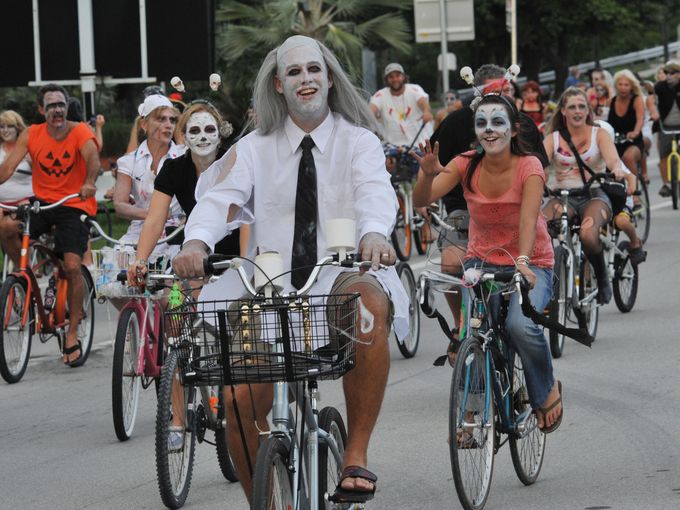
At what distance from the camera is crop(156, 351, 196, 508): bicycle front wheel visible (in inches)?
Answer: 274

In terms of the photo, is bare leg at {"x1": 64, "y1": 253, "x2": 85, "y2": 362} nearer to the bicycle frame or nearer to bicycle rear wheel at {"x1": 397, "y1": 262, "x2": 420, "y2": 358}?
bicycle rear wheel at {"x1": 397, "y1": 262, "x2": 420, "y2": 358}

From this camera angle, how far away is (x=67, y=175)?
38.4 ft

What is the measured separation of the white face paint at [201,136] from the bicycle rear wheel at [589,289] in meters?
4.21

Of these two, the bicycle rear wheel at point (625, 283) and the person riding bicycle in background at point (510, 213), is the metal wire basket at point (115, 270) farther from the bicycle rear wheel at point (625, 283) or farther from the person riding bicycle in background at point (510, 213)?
the bicycle rear wheel at point (625, 283)

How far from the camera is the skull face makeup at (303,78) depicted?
19.1 feet

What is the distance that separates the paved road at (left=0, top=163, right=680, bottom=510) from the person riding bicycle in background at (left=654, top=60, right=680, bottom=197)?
910cm

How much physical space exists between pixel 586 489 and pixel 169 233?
2.94 m

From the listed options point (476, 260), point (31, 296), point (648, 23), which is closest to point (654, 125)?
point (31, 296)

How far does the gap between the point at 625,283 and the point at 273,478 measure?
8420 mm

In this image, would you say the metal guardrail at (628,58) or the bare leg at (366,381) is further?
the metal guardrail at (628,58)

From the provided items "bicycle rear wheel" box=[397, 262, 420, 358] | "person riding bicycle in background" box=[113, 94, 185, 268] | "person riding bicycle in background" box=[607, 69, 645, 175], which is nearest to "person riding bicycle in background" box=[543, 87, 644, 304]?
"bicycle rear wheel" box=[397, 262, 420, 358]

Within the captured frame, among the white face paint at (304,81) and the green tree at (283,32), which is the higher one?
the green tree at (283,32)

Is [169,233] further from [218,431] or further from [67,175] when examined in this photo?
[67,175]

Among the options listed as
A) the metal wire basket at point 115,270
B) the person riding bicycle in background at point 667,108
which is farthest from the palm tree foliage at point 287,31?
the metal wire basket at point 115,270
